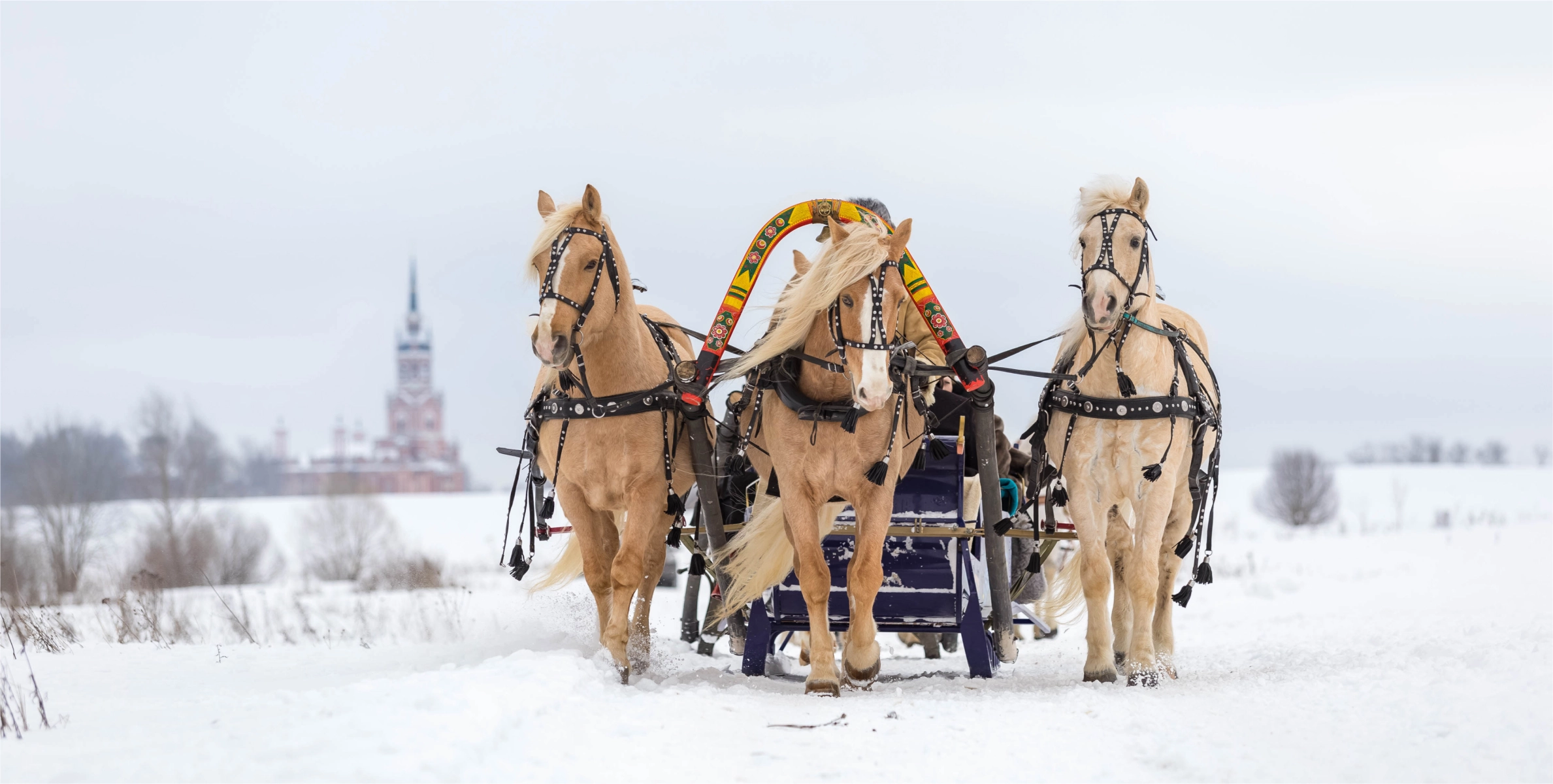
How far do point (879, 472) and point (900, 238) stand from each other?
3.70 feet

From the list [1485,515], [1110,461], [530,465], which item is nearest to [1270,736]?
[1110,461]

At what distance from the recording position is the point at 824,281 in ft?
18.0

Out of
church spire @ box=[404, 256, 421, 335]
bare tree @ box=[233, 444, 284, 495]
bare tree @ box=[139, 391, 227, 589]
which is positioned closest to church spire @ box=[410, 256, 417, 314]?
church spire @ box=[404, 256, 421, 335]

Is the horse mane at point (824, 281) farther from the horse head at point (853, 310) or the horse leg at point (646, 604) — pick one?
the horse leg at point (646, 604)

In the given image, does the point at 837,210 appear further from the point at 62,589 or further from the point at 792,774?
the point at 62,589

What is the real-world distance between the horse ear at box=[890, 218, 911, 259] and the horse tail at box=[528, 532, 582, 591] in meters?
3.21

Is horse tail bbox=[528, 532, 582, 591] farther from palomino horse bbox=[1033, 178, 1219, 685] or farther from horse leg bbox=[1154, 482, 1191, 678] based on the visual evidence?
horse leg bbox=[1154, 482, 1191, 678]

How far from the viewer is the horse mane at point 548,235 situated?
5.72 m

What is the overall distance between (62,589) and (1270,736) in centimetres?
2188

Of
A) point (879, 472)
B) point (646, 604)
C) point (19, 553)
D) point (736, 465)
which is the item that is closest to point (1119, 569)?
point (879, 472)

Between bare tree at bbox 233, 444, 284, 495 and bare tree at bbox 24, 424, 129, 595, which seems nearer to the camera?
bare tree at bbox 24, 424, 129, 595

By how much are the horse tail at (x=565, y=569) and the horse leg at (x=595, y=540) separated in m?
1.12

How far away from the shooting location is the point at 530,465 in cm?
684

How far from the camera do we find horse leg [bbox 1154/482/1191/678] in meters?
7.04
